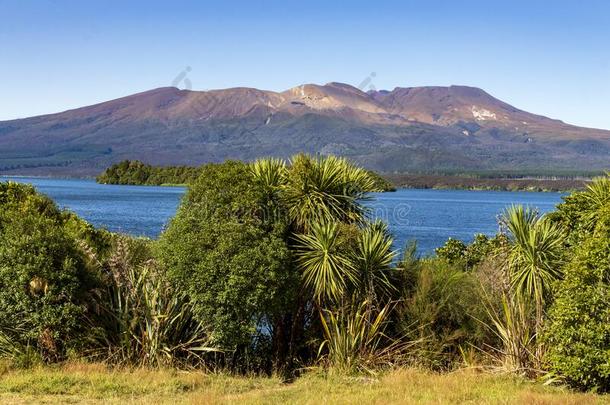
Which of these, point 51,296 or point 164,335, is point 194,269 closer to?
point 164,335

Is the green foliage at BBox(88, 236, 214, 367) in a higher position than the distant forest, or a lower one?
lower

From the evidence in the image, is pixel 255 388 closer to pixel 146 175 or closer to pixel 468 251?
pixel 468 251

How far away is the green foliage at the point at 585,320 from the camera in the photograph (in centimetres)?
1201

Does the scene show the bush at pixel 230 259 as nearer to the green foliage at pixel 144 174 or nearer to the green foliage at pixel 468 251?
the green foliage at pixel 468 251

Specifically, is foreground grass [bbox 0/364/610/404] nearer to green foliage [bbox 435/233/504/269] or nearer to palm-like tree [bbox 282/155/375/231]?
palm-like tree [bbox 282/155/375/231]

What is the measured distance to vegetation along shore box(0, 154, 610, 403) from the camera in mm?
12414

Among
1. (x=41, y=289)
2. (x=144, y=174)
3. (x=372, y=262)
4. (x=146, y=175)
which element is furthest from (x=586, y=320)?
(x=144, y=174)

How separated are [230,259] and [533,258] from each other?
5576mm

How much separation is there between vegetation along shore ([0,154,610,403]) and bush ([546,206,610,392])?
29mm

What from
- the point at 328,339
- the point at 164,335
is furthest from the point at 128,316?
the point at 328,339

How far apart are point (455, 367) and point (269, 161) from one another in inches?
224

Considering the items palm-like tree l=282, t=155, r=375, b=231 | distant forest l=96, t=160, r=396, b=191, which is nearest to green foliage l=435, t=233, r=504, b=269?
palm-like tree l=282, t=155, r=375, b=231

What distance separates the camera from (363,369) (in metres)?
14.5

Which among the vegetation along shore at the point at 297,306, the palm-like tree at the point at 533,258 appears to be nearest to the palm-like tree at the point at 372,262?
the vegetation along shore at the point at 297,306
